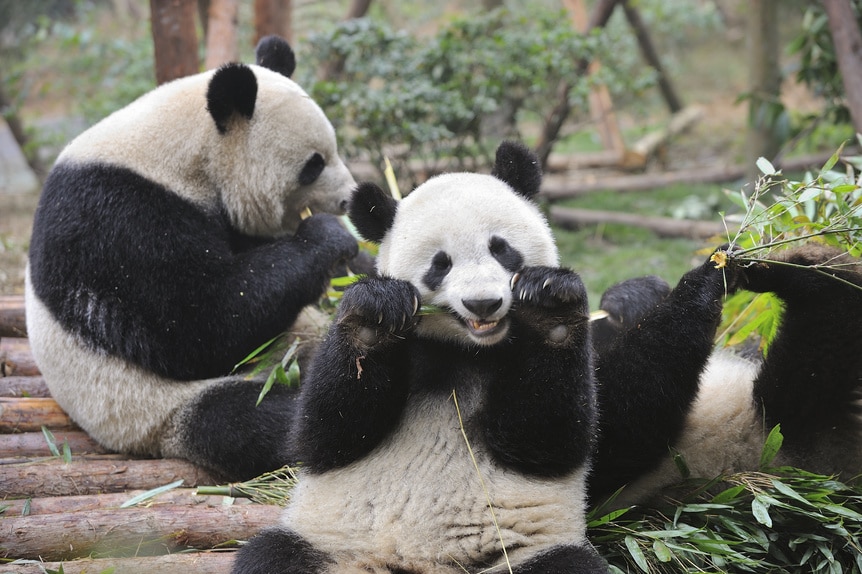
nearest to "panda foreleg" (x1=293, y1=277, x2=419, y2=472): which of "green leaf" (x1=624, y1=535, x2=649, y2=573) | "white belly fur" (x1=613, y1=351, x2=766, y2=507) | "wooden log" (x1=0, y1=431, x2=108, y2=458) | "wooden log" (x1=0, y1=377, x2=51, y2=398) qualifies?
"green leaf" (x1=624, y1=535, x2=649, y2=573)

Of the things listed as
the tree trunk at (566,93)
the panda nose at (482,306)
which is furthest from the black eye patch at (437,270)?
the tree trunk at (566,93)

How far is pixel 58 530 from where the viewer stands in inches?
131

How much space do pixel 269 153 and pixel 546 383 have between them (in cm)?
225

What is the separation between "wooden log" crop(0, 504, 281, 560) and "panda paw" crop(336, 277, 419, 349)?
1.08 meters

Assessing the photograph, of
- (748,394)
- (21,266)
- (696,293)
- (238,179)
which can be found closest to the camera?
(696,293)

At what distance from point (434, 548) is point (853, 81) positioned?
4.38 m

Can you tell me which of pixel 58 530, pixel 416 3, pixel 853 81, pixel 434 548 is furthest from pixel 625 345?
pixel 416 3

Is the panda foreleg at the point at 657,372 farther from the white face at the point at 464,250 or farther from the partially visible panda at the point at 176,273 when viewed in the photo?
the partially visible panda at the point at 176,273

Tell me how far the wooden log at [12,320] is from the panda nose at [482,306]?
3687mm

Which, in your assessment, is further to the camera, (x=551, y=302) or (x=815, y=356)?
(x=815, y=356)

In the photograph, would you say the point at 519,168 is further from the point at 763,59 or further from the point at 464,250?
the point at 763,59

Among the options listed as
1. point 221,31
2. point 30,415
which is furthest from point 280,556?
point 221,31

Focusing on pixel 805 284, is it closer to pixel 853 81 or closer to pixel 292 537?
pixel 292 537

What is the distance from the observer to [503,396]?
287 cm
